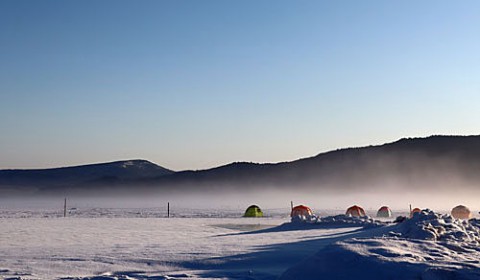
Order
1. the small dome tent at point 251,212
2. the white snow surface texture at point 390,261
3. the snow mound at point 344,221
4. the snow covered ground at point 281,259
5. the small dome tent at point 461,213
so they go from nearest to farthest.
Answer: the white snow surface texture at point 390,261
the snow covered ground at point 281,259
the snow mound at point 344,221
the small dome tent at point 461,213
the small dome tent at point 251,212

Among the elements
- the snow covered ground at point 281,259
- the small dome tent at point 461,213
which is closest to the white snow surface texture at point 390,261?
the snow covered ground at point 281,259

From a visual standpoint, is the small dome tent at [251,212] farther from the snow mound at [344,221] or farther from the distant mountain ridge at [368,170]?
the distant mountain ridge at [368,170]

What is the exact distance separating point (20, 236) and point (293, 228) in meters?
9.54

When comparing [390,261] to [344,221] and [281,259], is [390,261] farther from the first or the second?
[344,221]

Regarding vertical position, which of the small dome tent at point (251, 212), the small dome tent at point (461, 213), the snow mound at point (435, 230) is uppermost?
the small dome tent at point (251, 212)

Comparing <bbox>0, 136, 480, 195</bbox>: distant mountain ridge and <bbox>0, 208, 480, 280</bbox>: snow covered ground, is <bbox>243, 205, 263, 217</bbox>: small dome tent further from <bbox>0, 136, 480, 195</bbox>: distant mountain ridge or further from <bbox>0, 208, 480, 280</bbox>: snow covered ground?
<bbox>0, 136, 480, 195</bbox>: distant mountain ridge

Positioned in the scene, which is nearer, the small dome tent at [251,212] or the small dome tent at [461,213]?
the small dome tent at [461,213]

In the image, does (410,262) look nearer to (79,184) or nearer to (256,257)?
(256,257)

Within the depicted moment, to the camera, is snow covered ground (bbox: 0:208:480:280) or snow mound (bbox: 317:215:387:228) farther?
snow mound (bbox: 317:215:387:228)

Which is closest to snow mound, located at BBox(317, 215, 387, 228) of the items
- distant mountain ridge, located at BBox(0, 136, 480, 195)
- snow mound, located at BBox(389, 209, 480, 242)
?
snow mound, located at BBox(389, 209, 480, 242)

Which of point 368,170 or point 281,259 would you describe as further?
point 368,170

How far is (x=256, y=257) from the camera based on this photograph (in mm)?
11664

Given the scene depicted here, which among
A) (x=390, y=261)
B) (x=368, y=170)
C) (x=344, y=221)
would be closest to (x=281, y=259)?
(x=390, y=261)

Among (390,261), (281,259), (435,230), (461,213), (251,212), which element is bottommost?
(281,259)
